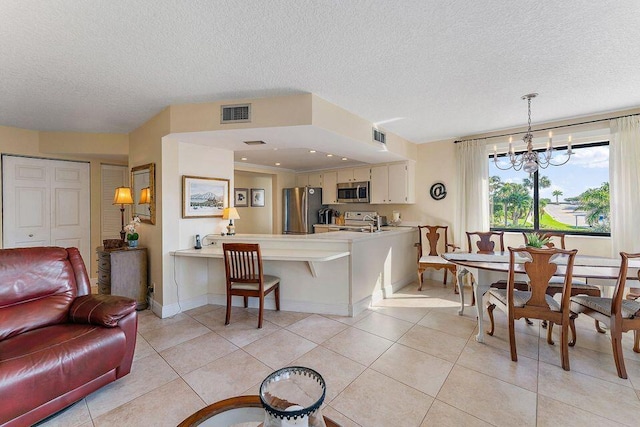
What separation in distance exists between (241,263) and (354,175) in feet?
11.1

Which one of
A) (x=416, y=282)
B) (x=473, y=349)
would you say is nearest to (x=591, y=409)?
(x=473, y=349)

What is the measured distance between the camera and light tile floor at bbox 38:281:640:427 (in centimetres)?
172

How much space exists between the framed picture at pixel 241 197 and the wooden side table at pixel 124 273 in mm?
3134

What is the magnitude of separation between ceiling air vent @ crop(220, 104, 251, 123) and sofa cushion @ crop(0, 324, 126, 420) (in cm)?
217

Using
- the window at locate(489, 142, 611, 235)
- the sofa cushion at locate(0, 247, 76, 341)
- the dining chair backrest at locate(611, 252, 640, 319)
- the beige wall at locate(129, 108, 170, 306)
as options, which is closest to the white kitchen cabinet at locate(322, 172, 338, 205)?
the window at locate(489, 142, 611, 235)

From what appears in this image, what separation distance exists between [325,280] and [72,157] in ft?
15.1

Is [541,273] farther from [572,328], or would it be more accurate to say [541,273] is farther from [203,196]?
[203,196]

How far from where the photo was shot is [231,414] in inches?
46.7

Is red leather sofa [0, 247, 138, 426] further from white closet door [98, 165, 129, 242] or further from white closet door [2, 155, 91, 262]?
white closet door [98, 165, 129, 242]

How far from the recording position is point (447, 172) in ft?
15.4

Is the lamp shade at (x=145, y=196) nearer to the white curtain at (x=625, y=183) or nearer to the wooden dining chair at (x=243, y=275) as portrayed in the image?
the wooden dining chair at (x=243, y=275)

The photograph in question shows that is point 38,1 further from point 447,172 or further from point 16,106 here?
point 447,172

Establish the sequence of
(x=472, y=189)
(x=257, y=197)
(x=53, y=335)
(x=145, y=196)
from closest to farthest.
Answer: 1. (x=53, y=335)
2. (x=145, y=196)
3. (x=472, y=189)
4. (x=257, y=197)

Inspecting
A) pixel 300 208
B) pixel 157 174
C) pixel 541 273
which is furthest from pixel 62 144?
pixel 541 273
